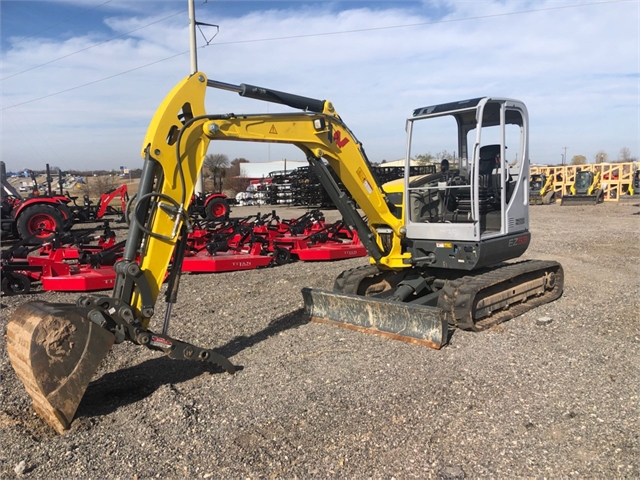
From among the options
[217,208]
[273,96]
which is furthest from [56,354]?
[217,208]

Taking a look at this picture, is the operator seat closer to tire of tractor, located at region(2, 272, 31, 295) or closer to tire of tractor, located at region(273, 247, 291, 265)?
tire of tractor, located at region(273, 247, 291, 265)

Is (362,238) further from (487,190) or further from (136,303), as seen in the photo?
(136,303)

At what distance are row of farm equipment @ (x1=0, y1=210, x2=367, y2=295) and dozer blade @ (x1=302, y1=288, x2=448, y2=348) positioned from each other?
7.41ft

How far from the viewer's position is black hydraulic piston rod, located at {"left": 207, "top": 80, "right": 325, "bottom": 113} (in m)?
5.19

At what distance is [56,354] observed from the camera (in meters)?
4.04

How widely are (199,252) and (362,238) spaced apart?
5583mm

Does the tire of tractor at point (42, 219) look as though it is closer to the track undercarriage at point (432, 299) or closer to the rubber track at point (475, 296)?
the track undercarriage at point (432, 299)

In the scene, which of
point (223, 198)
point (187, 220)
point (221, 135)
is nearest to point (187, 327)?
point (187, 220)

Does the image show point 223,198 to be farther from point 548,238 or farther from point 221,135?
point 221,135

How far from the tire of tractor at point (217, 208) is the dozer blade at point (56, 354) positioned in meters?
17.0

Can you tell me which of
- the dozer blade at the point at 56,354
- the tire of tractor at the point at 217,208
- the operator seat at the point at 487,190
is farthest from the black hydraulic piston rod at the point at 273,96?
the tire of tractor at the point at 217,208

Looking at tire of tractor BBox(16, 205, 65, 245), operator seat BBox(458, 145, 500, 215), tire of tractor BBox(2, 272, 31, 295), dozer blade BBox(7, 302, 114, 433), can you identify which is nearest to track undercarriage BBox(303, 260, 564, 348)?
operator seat BBox(458, 145, 500, 215)

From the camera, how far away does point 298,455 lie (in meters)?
3.67

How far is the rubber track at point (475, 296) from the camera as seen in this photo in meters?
6.01
